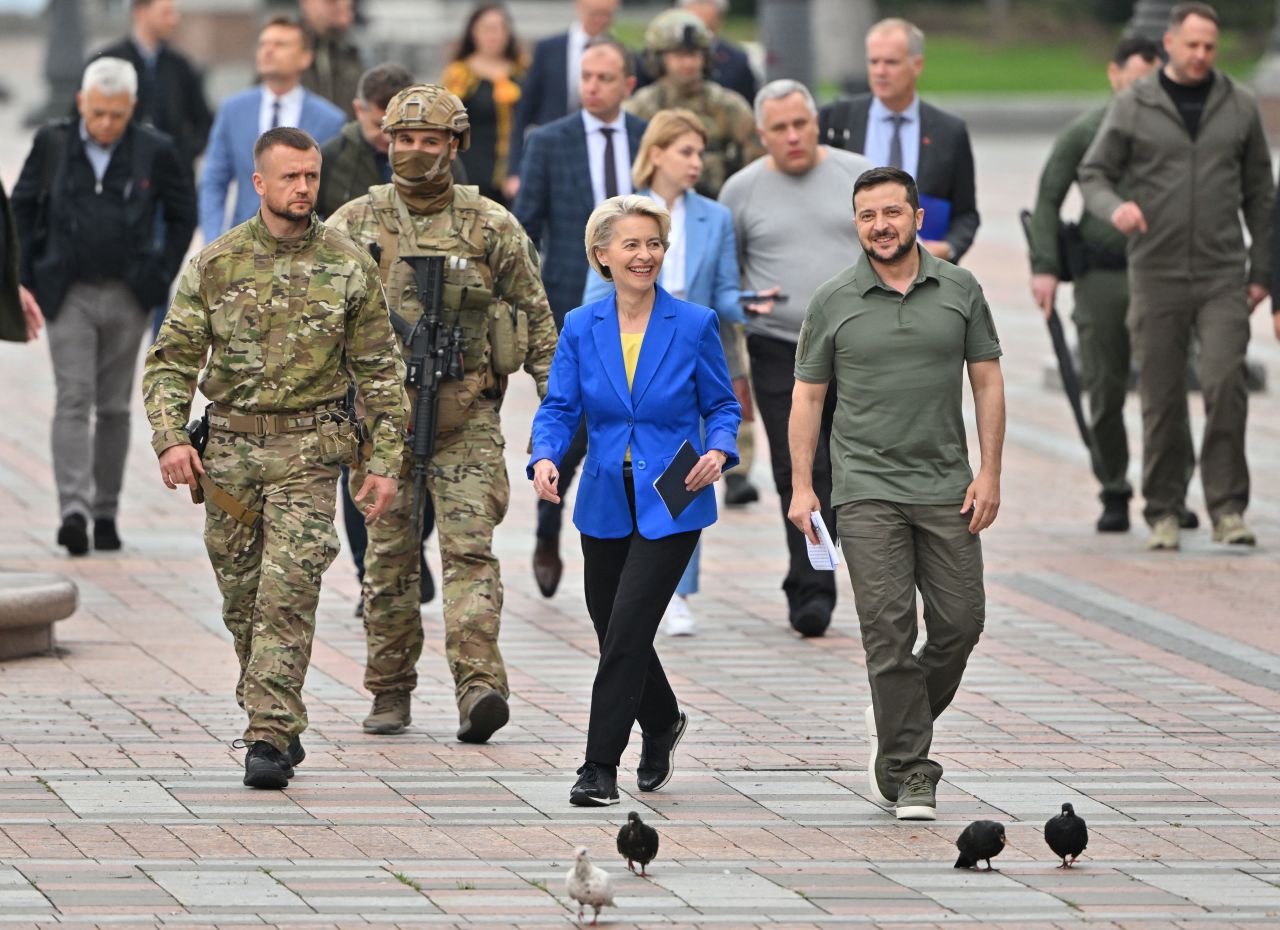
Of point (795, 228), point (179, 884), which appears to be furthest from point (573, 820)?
point (795, 228)

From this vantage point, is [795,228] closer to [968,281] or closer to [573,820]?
[968,281]

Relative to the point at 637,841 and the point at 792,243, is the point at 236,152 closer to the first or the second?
the point at 792,243

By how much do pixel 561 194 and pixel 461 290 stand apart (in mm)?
2481

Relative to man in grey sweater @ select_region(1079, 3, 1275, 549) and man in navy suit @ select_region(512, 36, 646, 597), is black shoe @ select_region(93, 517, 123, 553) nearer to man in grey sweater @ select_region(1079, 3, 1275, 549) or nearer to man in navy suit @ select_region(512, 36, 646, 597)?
man in navy suit @ select_region(512, 36, 646, 597)

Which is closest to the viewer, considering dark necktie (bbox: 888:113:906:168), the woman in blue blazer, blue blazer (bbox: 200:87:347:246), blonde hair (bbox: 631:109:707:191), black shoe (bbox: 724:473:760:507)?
the woman in blue blazer

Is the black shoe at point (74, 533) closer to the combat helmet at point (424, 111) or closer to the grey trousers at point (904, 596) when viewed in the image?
the combat helmet at point (424, 111)

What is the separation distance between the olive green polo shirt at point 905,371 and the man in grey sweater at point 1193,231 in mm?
4166

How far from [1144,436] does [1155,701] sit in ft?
9.94

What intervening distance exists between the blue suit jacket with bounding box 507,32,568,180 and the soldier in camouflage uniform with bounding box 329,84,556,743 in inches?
211

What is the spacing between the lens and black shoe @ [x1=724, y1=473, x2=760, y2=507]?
12.5 meters

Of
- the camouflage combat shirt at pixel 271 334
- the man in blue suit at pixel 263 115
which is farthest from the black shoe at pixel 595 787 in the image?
the man in blue suit at pixel 263 115

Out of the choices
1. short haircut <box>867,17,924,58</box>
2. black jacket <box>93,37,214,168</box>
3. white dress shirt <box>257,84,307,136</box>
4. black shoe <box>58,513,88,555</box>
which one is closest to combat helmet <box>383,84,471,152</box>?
short haircut <box>867,17,924,58</box>

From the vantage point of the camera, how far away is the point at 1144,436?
11.5 metres

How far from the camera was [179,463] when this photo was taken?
7297 millimetres
